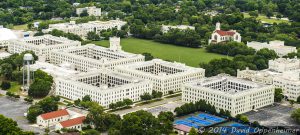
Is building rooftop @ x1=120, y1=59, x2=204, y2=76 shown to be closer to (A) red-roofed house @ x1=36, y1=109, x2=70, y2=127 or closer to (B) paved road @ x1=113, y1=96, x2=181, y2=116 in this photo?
(B) paved road @ x1=113, y1=96, x2=181, y2=116

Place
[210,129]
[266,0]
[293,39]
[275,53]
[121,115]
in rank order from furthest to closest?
[266,0] → [293,39] → [275,53] → [121,115] → [210,129]

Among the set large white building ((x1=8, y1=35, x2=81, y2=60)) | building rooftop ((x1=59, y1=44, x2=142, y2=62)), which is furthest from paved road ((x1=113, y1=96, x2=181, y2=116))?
large white building ((x1=8, y1=35, x2=81, y2=60))

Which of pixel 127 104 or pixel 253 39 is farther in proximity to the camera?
pixel 253 39

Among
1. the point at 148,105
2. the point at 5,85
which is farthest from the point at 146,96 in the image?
the point at 5,85

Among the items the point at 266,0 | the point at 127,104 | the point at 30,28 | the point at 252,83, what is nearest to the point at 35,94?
the point at 127,104

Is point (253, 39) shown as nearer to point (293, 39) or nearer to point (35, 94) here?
point (293, 39)

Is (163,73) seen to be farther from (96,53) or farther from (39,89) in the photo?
(96,53)
